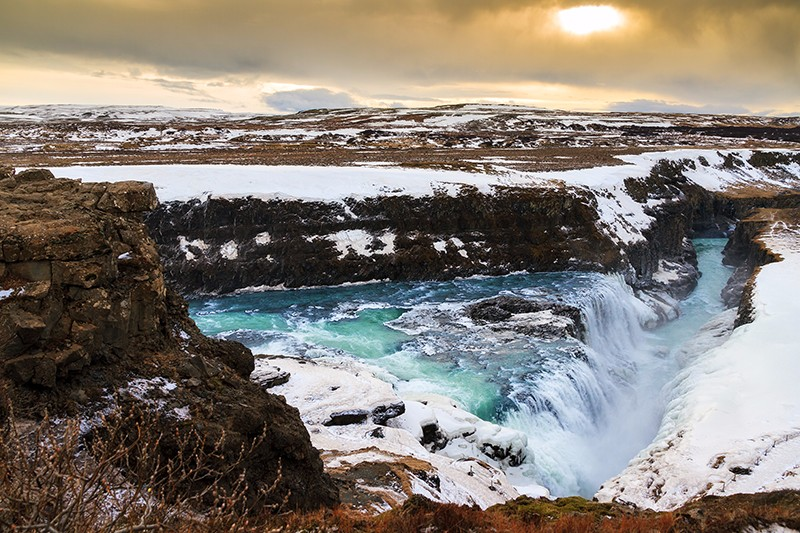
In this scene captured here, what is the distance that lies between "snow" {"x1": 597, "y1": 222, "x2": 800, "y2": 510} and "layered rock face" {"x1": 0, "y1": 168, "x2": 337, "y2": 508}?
947 centimetres

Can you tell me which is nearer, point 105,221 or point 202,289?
point 105,221

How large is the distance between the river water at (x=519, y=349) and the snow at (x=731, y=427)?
233 centimetres

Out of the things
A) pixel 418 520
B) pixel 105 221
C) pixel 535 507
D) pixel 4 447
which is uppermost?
pixel 105 221

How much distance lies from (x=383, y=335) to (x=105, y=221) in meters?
17.5

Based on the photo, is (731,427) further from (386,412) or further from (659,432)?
(386,412)

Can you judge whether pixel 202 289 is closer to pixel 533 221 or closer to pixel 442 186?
pixel 442 186

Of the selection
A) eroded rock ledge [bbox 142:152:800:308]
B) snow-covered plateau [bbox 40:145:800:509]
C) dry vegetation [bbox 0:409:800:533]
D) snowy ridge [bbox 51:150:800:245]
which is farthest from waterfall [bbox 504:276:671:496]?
snowy ridge [bbox 51:150:800:245]

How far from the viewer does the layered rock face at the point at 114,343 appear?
856 cm

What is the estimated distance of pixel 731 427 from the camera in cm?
1733

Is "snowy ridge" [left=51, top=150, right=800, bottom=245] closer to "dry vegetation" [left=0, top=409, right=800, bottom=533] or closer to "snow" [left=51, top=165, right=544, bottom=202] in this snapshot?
"snow" [left=51, top=165, right=544, bottom=202]

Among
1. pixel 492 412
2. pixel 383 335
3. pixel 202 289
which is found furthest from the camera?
pixel 202 289

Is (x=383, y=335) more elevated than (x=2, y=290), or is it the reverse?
(x=2, y=290)

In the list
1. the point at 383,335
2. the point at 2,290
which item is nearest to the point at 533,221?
the point at 383,335

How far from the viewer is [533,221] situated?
39688 millimetres
